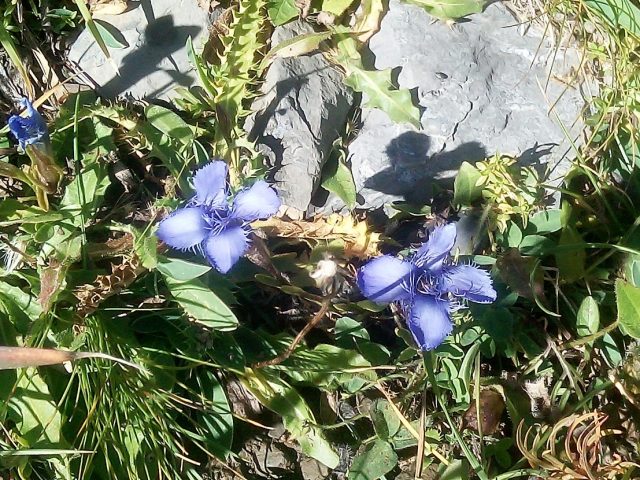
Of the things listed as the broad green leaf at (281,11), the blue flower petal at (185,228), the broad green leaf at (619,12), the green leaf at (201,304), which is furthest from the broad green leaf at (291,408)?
the broad green leaf at (619,12)

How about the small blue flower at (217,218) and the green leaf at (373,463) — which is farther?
the green leaf at (373,463)

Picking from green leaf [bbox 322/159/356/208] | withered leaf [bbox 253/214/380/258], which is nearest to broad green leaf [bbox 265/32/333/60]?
green leaf [bbox 322/159/356/208]

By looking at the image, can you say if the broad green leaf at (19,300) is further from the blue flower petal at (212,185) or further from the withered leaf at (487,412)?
the withered leaf at (487,412)

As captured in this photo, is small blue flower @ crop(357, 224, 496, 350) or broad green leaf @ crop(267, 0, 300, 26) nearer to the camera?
small blue flower @ crop(357, 224, 496, 350)

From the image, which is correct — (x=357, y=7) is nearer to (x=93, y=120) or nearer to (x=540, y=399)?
(x=93, y=120)

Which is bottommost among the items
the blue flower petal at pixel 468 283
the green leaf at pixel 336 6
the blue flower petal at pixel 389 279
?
the blue flower petal at pixel 468 283

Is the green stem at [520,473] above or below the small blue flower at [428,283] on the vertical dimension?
below

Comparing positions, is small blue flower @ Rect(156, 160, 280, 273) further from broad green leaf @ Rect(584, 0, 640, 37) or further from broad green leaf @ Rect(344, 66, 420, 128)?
broad green leaf @ Rect(584, 0, 640, 37)
